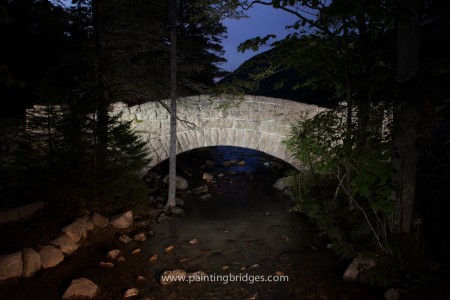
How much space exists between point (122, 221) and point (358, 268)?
16.2 feet

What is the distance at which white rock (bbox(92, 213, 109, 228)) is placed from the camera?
6.54m

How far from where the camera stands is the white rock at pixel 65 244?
18.0ft

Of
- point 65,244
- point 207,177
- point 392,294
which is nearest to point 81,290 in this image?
point 65,244

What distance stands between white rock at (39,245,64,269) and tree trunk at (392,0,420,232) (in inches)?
224

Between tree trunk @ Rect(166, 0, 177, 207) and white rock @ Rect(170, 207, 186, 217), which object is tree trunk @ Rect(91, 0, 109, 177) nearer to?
tree trunk @ Rect(166, 0, 177, 207)

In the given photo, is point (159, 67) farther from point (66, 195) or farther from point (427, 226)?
point (427, 226)

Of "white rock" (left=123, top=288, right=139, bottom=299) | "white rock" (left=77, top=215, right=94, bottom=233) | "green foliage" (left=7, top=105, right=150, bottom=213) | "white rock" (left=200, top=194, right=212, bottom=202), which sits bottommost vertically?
"white rock" (left=123, top=288, right=139, bottom=299)

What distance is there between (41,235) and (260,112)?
19.8 ft

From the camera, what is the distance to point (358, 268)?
15.7ft

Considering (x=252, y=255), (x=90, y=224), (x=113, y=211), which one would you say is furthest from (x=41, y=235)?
(x=252, y=255)

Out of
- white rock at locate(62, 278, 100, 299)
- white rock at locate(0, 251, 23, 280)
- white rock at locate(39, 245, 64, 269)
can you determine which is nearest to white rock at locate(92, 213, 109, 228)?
white rock at locate(39, 245, 64, 269)

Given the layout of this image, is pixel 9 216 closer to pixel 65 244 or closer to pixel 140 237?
pixel 65 244

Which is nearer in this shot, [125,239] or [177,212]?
[125,239]

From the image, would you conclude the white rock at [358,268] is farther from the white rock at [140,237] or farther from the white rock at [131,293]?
the white rock at [140,237]
